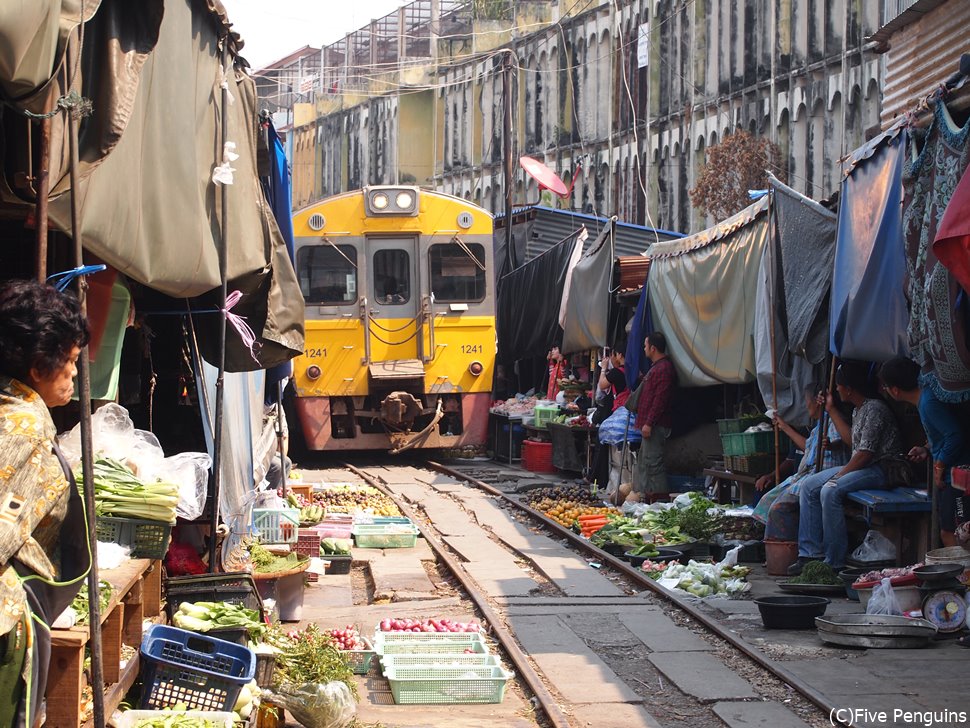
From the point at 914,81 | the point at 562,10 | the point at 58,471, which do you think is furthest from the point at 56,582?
the point at 562,10

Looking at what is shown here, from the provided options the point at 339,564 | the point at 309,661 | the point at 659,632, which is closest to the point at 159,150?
the point at 309,661

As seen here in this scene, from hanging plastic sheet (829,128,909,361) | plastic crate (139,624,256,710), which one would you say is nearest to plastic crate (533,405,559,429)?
hanging plastic sheet (829,128,909,361)

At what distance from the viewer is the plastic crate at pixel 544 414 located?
53.6 ft

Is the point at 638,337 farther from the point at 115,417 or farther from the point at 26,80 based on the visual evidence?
the point at 26,80

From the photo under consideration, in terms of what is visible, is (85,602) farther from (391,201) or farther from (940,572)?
(391,201)

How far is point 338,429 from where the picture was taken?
56.9 feet

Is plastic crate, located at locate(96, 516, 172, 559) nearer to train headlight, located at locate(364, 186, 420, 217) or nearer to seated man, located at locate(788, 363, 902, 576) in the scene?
seated man, located at locate(788, 363, 902, 576)

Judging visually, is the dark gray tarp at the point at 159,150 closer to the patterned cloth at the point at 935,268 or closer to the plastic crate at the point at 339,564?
the plastic crate at the point at 339,564

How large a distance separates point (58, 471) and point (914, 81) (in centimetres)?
931

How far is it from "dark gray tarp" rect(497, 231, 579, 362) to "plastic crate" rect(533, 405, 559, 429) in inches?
90.3

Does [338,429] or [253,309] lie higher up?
[253,309]

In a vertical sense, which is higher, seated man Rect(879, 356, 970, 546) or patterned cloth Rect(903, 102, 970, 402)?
patterned cloth Rect(903, 102, 970, 402)

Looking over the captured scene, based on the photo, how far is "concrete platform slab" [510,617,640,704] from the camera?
5.96 m

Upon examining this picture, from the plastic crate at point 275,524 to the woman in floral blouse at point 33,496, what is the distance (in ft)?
17.9
